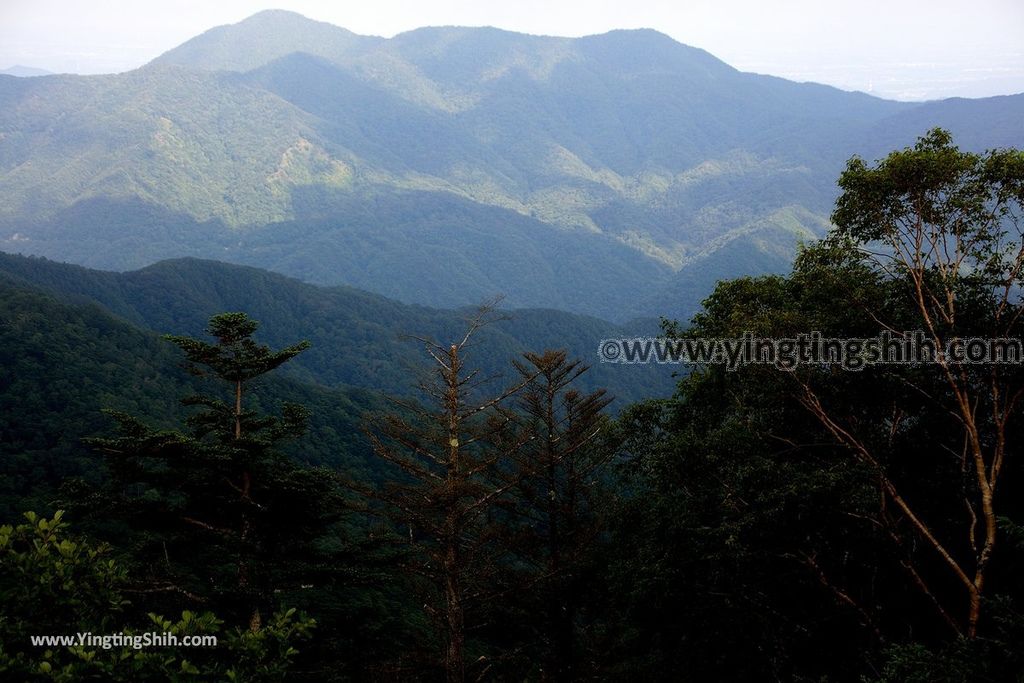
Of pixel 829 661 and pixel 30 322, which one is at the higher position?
pixel 30 322

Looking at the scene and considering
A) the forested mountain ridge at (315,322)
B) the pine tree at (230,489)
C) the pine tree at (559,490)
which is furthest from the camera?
the forested mountain ridge at (315,322)

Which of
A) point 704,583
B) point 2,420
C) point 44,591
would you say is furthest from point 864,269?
point 2,420

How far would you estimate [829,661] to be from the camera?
13797 millimetres

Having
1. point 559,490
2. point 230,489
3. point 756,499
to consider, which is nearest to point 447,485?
point 230,489

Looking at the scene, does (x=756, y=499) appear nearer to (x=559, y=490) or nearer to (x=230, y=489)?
(x=559, y=490)

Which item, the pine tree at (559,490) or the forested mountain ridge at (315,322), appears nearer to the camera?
the pine tree at (559,490)

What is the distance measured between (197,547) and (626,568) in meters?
9.04

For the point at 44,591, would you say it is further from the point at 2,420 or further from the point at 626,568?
the point at 2,420

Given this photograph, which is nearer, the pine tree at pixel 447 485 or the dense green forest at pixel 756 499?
the dense green forest at pixel 756 499

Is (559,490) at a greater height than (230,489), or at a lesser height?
lesser

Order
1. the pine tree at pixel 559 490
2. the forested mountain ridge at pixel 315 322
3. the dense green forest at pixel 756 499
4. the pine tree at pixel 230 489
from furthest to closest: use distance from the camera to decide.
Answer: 1. the forested mountain ridge at pixel 315 322
2. the pine tree at pixel 559 490
3. the pine tree at pixel 230 489
4. the dense green forest at pixel 756 499

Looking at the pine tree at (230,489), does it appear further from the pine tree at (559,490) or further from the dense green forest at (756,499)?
the pine tree at (559,490)

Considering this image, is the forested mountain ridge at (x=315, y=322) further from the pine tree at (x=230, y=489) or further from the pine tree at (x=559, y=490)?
the pine tree at (x=230, y=489)

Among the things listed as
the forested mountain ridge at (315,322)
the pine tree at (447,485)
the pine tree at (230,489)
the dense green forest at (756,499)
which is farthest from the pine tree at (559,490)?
the forested mountain ridge at (315,322)
